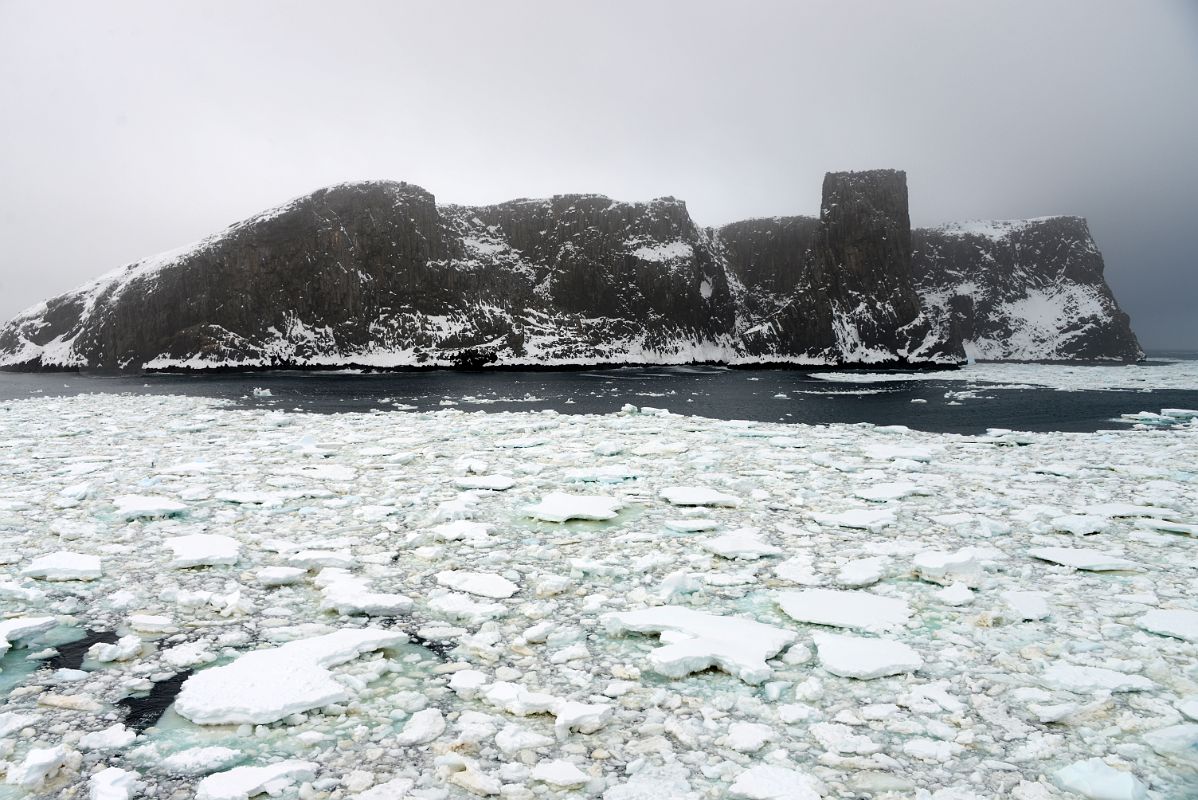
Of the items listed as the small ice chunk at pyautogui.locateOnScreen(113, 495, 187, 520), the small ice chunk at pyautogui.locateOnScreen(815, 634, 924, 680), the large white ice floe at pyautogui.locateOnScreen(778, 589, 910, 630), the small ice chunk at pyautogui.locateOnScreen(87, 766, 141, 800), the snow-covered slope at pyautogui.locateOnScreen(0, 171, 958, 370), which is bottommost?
the large white ice floe at pyautogui.locateOnScreen(778, 589, 910, 630)

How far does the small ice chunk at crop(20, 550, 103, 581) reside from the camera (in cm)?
573

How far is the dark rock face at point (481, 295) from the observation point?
10912 centimetres

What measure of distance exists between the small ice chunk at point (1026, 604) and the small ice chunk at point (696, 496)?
3519mm

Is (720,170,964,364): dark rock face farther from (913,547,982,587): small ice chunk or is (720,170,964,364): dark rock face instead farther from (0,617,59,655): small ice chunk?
(0,617,59,655): small ice chunk

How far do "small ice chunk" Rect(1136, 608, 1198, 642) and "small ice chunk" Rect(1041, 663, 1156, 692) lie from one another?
921 millimetres

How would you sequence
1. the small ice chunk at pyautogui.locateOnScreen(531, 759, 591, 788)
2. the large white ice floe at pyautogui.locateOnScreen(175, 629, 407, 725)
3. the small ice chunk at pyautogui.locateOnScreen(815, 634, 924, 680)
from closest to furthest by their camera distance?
the small ice chunk at pyautogui.locateOnScreen(531, 759, 591, 788) < the large white ice floe at pyautogui.locateOnScreen(175, 629, 407, 725) < the small ice chunk at pyautogui.locateOnScreen(815, 634, 924, 680)

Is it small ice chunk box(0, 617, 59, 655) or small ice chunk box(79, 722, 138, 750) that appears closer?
small ice chunk box(79, 722, 138, 750)

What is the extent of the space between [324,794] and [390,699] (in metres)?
0.89

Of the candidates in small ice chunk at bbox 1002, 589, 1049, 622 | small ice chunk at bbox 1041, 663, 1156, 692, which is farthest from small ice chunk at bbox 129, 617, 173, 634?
small ice chunk at bbox 1002, 589, 1049, 622

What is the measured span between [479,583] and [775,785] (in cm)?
332

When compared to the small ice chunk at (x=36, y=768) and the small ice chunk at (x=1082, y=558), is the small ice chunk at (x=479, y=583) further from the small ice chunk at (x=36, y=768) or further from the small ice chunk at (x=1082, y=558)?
the small ice chunk at (x=1082, y=558)

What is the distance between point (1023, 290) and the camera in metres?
166

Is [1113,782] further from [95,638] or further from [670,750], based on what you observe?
[95,638]

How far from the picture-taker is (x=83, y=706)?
3.66m
